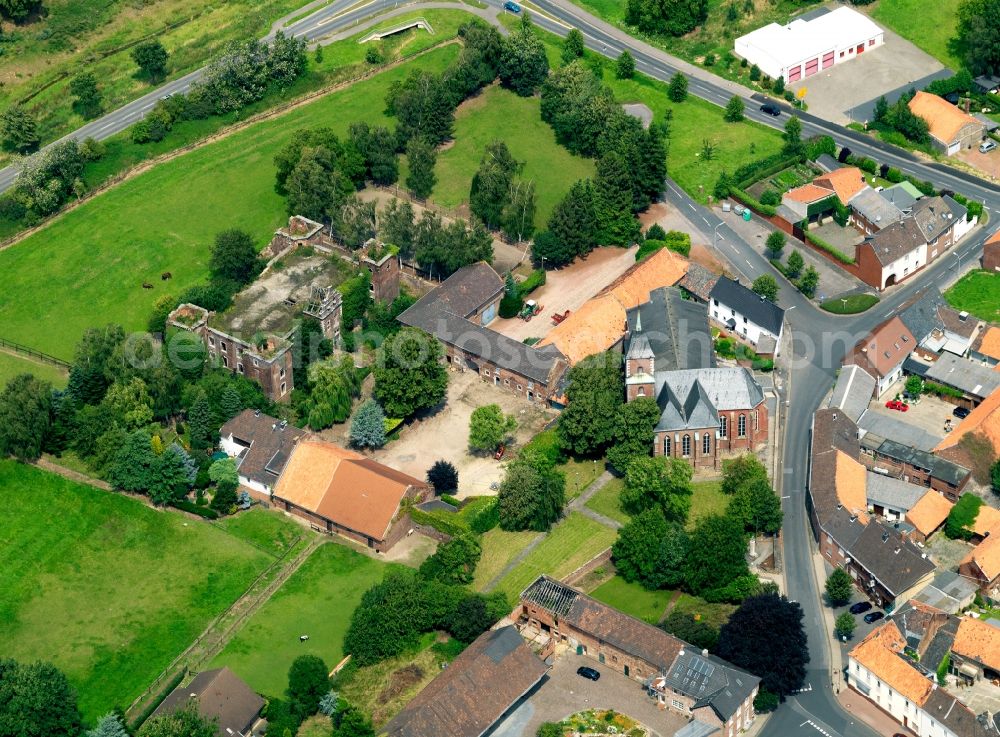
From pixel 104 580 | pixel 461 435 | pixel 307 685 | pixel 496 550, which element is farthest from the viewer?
pixel 461 435

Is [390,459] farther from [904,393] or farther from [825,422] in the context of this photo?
[904,393]

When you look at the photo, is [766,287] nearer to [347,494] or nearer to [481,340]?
[481,340]

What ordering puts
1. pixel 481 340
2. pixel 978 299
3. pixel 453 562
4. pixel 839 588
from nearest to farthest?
pixel 839 588, pixel 453 562, pixel 481 340, pixel 978 299

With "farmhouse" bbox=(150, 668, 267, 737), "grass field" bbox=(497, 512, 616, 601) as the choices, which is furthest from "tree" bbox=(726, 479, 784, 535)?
"farmhouse" bbox=(150, 668, 267, 737)

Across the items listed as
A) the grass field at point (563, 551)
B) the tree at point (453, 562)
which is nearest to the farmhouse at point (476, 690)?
the tree at point (453, 562)

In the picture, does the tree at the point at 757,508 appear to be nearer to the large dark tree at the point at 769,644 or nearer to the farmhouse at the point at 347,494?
the large dark tree at the point at 769,644

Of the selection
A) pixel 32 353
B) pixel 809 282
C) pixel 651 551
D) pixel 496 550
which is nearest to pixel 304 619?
pixel 496 550

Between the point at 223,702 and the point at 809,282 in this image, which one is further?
the point at 809,282
